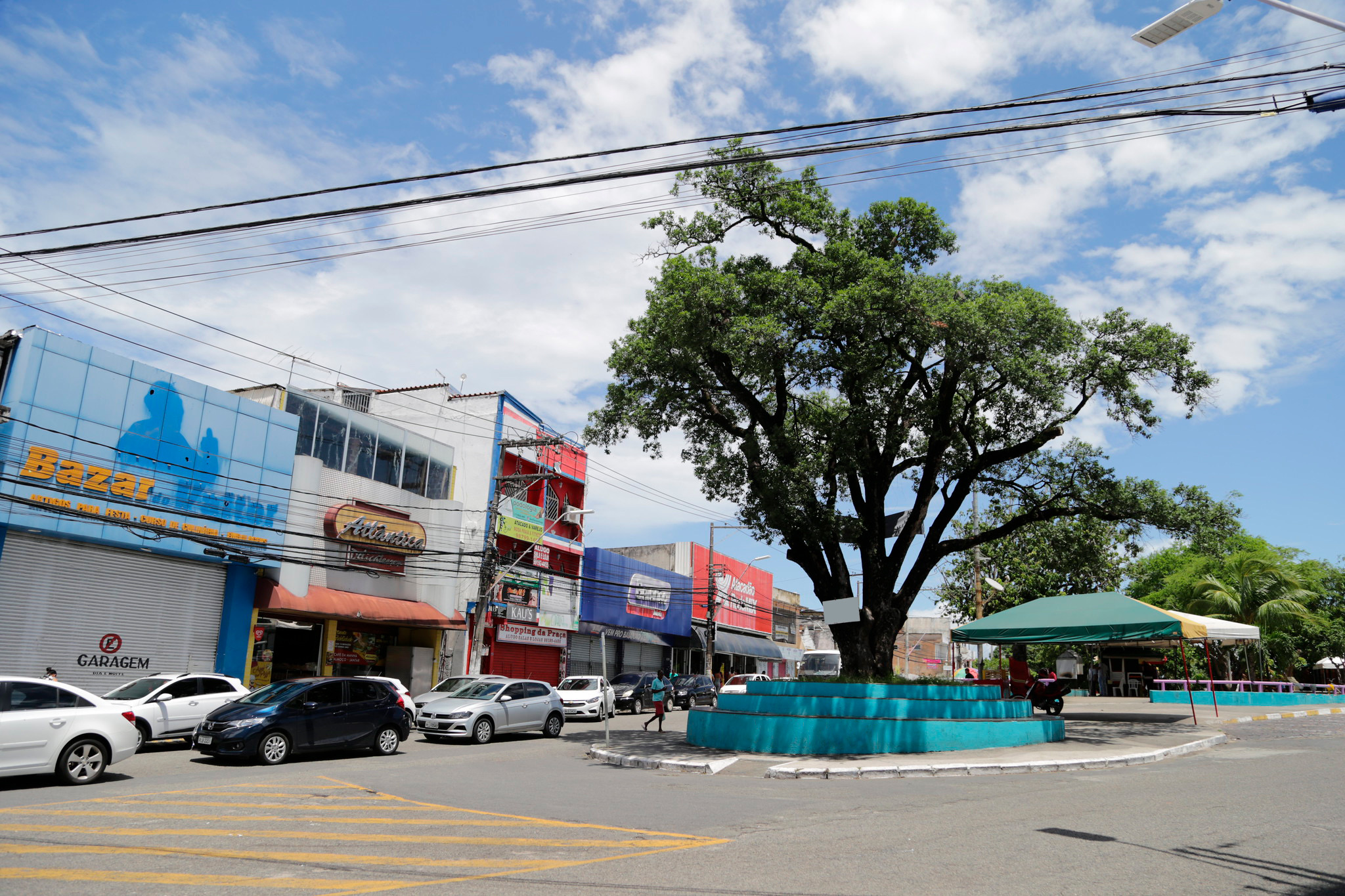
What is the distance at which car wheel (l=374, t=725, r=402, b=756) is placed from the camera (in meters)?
16.6

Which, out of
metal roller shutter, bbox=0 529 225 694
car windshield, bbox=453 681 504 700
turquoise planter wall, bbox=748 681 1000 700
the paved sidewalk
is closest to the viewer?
the paved sidewalk

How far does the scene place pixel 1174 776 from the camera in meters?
12.7

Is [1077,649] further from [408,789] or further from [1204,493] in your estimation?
[408,789]

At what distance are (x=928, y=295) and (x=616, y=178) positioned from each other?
8.91 m

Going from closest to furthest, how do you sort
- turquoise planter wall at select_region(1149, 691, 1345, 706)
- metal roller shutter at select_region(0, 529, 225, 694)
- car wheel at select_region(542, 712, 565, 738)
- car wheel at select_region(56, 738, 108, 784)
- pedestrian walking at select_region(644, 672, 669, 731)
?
car wheel at select_region(56, 738, 108, 784)
metal roller shutter at select_region(0, 529, 225, 694)
car wheel at select_region(542, 712, 565, 738)
pedestrian walking at select_region(644, 672, 669, 731)
turquoise planter wall at select_region(1149, 691, 1345, 706)

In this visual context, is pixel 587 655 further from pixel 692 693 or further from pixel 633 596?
pixel 692 693

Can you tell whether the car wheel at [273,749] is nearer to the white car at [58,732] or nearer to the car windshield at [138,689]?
the white car at [58,732]

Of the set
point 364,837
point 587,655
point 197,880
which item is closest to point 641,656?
point 587,655

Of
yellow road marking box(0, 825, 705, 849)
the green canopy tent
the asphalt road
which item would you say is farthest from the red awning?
the green canopy tent

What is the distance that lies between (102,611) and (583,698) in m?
13.9

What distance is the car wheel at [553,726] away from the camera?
2255 cm

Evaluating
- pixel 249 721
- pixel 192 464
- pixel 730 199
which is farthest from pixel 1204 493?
pixel 192 464

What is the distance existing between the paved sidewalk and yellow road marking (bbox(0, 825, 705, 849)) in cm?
614

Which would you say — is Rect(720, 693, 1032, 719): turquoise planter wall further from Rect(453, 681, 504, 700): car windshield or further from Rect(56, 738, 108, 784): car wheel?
Rect(56, 738, 108, 784): car wheel
